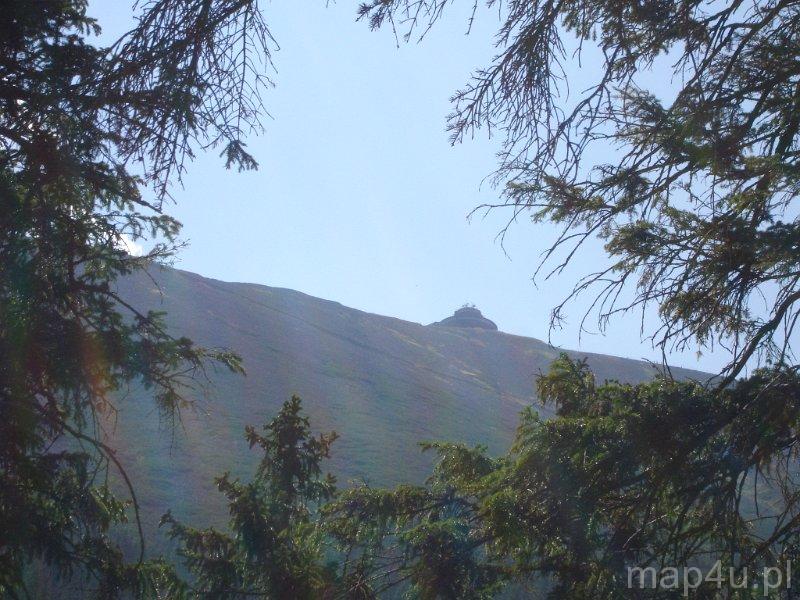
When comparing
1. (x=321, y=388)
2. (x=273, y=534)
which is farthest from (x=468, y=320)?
(x=273, y=534)

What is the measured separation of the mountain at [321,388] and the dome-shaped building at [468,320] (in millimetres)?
5556

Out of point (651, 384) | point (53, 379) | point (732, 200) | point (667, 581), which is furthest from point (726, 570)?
point (53, 379)

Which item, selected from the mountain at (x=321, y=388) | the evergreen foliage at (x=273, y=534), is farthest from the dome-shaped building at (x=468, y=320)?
the evergreen foliage at (x=273, y=534)

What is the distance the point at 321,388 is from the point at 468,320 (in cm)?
2749

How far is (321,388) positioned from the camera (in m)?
25.3

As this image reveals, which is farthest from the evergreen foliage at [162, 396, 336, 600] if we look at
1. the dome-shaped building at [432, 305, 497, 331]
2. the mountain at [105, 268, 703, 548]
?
the dome-shaped building at [432, 305, 497, 331]

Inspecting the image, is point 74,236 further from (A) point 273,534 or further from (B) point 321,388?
(B) point 321,388

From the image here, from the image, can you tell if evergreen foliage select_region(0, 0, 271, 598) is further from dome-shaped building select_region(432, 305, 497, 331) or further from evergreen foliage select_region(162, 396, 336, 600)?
dome-shaped building select_region(432, 305, 497, 331)

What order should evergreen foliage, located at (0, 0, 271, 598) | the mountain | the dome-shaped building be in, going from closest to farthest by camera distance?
evergreen foliage, located at (0, 0, 271, 598) → the mountain → the dome-shaped building

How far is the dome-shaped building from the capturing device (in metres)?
51.4

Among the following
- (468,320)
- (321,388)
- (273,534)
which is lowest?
(273,534)

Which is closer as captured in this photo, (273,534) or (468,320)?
(273,534)

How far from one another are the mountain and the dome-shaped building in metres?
5.56

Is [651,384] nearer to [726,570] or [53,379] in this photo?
[726,570]
